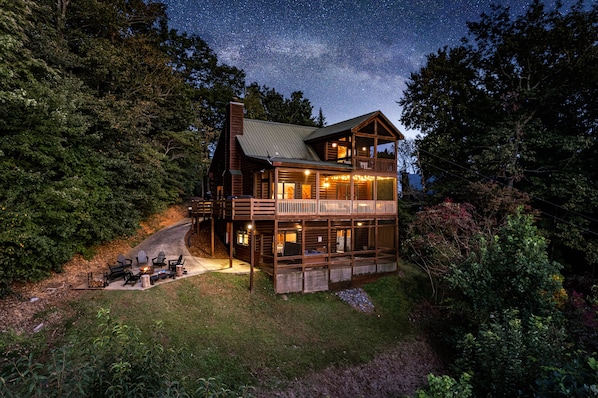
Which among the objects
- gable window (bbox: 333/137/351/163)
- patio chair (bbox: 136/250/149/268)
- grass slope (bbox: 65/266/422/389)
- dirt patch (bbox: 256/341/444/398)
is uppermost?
gable window (bbox: 333/137/351/163)

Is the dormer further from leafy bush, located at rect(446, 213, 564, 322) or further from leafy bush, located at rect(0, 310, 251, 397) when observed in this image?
leafy bush, located at rect(0, 310, 251, 397)

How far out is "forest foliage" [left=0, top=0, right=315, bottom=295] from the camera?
11.8 metres

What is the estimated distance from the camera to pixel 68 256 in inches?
547

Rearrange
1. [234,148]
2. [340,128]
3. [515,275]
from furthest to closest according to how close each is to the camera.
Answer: [340,128], [234,148], [515,275]

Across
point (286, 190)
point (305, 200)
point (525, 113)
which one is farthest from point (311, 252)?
point (525, 113)

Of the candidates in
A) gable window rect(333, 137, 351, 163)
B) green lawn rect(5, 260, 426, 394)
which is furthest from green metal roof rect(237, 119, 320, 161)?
green lawn rect(5, 260, 426, 394)

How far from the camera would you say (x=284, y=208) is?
17281 mm

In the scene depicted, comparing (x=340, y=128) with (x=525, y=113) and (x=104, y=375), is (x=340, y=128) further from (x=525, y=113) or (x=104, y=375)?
(x=104, y=375)

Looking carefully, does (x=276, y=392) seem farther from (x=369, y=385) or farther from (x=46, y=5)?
(x=46, y=5)

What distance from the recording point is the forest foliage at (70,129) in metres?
11.8

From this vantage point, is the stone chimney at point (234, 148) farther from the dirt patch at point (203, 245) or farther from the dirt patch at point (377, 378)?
the dirt patch at point (377, 378)

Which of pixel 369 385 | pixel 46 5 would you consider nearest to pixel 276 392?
pixel 369 385

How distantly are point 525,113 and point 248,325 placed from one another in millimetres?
24989

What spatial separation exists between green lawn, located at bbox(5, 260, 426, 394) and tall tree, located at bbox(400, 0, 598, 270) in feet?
44.8
